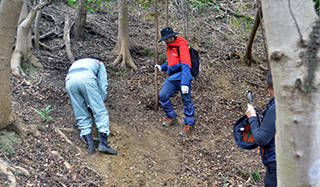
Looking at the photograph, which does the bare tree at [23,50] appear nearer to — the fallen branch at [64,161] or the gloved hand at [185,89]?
Result: the fallen branch at [64,161]

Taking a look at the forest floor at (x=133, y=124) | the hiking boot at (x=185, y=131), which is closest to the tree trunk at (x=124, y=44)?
the forest floor at (x=133, y=124)

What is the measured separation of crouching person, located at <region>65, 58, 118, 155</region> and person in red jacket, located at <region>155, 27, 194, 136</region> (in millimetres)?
1586

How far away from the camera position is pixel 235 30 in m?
10.6

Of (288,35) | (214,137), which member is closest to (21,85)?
(214,137)

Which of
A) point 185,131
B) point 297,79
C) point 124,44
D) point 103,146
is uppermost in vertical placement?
point 124,44

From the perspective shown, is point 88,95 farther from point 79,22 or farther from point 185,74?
point 79,22

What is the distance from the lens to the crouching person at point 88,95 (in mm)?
3842

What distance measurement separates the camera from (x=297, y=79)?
1289mm

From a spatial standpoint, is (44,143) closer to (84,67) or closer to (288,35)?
(84,67)

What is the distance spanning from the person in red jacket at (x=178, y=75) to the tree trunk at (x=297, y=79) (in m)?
3.53

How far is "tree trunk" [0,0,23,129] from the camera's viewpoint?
123 inches

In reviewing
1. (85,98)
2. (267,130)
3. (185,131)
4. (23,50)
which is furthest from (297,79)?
(23,50)

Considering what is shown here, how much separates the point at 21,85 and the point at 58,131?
168cm

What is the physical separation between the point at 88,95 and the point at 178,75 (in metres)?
2.11
